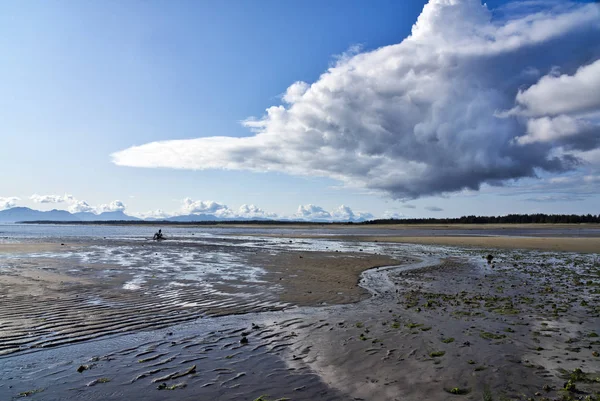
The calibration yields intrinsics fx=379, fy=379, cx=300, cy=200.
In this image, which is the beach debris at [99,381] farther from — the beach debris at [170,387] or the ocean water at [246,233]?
the ocean water at [246,233]

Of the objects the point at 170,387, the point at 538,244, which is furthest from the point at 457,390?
the point at 538,244

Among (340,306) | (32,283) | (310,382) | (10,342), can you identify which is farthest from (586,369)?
(32,283)

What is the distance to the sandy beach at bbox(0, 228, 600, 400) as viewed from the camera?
6891 millimetres

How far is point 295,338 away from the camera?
9805 millimetres

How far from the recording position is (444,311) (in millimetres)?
12773

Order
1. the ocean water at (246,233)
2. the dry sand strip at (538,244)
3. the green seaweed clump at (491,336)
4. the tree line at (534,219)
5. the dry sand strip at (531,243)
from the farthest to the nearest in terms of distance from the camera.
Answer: the tree line at (534,219)
the ocean water at (246,233)
the dry sand strip at (531,243)
the dry sand strip at (538,244)
the green seaweed clump at (491,336)

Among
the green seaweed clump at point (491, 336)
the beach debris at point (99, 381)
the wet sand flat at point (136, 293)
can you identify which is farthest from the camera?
the wet sand flat at point (136, 293)

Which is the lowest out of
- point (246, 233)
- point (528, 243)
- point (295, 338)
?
point (246, 233)

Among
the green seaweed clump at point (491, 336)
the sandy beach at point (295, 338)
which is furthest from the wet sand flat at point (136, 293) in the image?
the green seaweed clump at point (491, 336)

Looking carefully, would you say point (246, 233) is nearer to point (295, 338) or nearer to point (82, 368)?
point (295, 338)

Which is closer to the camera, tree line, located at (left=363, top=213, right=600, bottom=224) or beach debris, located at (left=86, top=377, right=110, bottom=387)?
beach debris, located at (left=86, top=377, right=110, bottom=387)

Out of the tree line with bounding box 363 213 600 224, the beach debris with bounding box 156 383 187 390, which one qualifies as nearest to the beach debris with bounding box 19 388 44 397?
the beach debris with bounding box 156 383 187 390

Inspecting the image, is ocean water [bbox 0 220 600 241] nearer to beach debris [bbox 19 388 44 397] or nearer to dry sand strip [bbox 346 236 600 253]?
dry sand strip [bbox 346 236 600 253]

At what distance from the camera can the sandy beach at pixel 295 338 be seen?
22.6ft
